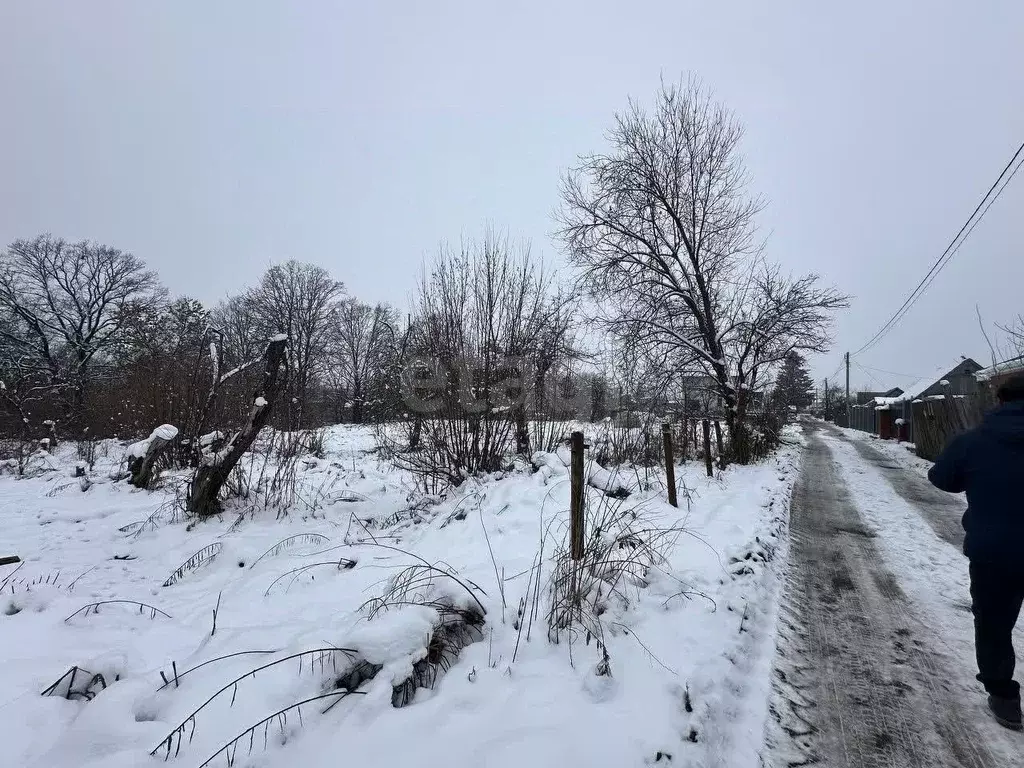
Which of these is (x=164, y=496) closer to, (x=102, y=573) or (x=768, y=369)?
(x=102, y=573)

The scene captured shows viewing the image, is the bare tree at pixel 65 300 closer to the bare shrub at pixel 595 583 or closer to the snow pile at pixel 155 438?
the snow pile at pixel 155 438

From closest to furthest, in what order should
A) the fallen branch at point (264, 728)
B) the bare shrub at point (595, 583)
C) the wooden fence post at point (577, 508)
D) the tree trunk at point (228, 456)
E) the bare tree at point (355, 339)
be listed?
the fallen branch at point (264, 728) → the bare shrub at point (595, 583) → the wooden fence post at point (577, 508) → the tree trunk at point (228, 456) → the bare tree at point (355, 339)

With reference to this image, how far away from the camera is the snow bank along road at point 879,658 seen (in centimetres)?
200

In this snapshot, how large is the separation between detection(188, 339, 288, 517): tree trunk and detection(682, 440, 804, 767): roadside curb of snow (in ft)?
18.6

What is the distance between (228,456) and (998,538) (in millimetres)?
6978

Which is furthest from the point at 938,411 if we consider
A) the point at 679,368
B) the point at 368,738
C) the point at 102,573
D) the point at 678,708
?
the point at 102,573

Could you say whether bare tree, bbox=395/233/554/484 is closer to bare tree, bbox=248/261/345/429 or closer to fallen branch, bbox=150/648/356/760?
fallen branch, bbox=150/648/356/760

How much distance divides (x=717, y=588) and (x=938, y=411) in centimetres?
1498

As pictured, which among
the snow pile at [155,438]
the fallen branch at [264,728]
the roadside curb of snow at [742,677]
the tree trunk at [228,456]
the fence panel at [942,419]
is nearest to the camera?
the fallen branch at [264,728]

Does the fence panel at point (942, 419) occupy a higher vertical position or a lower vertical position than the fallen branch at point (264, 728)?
higher

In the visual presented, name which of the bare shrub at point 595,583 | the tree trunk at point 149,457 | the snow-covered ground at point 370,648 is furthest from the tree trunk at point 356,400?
the bare shrub at point 595,583

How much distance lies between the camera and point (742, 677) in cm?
243

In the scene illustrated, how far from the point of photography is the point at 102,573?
3.80 m

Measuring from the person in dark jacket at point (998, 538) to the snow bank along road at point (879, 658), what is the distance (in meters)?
0.21
